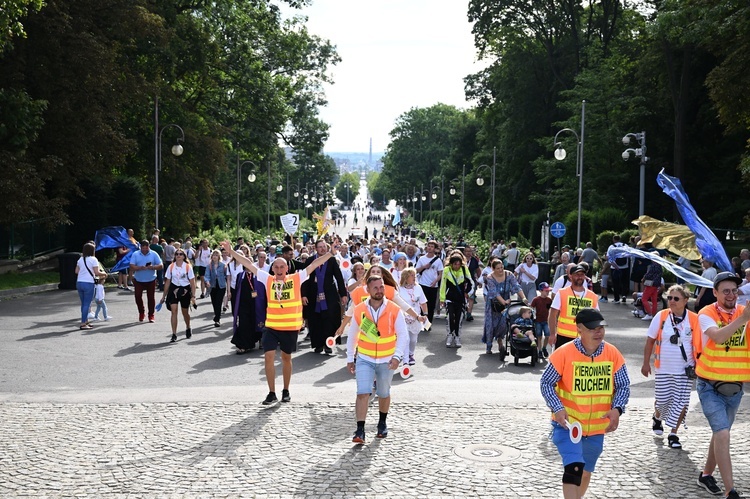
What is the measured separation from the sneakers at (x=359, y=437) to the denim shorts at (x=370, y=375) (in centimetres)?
37

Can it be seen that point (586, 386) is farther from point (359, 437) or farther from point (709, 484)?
point (359, 437)

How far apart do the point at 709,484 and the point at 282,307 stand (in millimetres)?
5229

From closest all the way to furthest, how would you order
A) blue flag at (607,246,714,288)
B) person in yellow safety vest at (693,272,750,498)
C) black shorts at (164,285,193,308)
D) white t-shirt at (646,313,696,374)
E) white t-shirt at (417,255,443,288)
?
1. person in yellow safety vest at (693,272,750,498)
2. blue flag at (607,246,714,288)
3. white t-shirt at (646,313,696,374)
4. black shorts at (164,285,193,308)
5. white t-shirt at (417,255,443,288)

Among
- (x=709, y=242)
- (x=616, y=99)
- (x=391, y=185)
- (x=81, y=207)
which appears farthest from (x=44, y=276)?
(x=391, y=185)

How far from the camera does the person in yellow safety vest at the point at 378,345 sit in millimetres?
8641

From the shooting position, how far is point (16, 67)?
1105 inches

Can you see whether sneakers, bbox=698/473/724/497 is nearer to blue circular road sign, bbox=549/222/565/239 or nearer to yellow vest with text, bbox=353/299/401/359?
yellow vest with text, bbox=353/299/401/359

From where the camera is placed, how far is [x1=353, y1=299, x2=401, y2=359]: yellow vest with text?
872 centimetres

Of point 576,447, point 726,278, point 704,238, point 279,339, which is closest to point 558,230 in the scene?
point 279,339

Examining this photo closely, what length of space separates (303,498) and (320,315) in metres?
8.41

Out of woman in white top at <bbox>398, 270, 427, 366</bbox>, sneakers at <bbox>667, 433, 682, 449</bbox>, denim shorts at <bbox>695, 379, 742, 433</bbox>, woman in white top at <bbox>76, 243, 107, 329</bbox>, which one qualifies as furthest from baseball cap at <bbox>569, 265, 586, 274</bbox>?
woman in white top at <bbox>76, 243, 107, 329</bbox>

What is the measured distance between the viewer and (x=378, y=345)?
8.73 m

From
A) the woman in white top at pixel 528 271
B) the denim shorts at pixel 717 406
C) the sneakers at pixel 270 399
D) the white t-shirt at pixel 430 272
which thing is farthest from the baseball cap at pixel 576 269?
the white t-shirt at pixel 430 272

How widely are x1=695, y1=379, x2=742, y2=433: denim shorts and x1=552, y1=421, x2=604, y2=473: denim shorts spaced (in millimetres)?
1583
